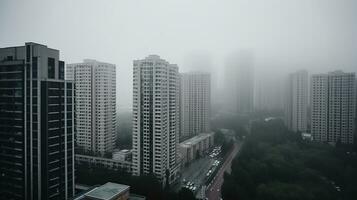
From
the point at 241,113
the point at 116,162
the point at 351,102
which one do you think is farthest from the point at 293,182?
the point at 241,113

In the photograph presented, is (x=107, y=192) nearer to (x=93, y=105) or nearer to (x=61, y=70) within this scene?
(x=61, y=70)

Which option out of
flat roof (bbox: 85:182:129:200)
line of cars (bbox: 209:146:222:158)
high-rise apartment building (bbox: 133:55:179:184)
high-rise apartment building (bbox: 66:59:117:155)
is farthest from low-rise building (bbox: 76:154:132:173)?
line of cars (bbox: 209:146:222:158)

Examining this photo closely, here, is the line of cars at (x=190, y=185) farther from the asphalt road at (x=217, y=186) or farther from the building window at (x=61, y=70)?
the building window at (x=61, y=70)

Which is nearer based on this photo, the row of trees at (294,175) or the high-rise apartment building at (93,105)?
the row of trees at (294,175)

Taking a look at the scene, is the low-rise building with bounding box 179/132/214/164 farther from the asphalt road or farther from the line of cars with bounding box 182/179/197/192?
the line of cars with bounding box 182/179/197/192

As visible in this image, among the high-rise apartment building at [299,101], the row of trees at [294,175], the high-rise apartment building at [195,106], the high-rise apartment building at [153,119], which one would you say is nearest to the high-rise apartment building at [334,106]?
the high-rise apartment building at [299,101]

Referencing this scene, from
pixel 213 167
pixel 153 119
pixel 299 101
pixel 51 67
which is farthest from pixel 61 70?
pixel 299 101
